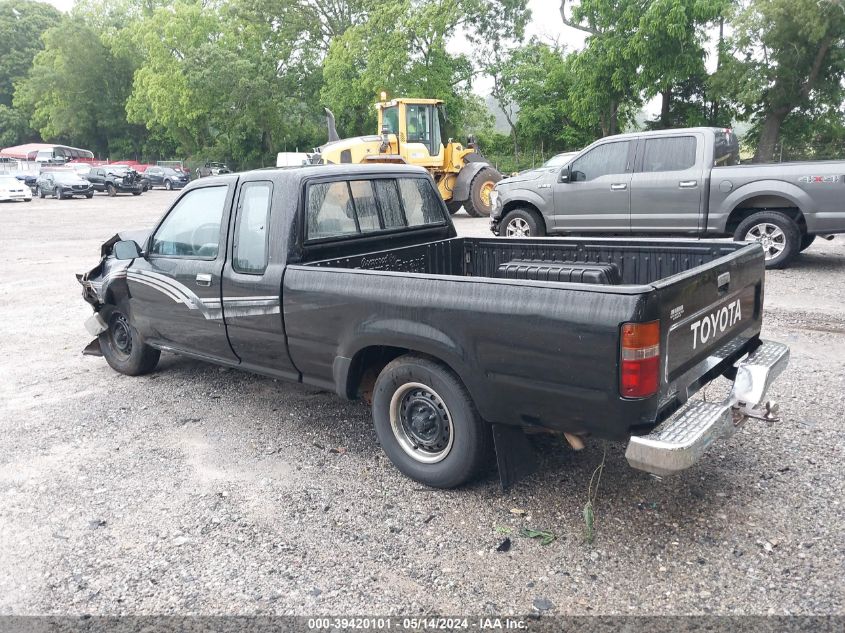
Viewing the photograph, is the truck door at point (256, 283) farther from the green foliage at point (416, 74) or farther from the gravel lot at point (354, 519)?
the green foliage at point (416, 74)

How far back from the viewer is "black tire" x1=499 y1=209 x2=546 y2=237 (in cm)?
1125

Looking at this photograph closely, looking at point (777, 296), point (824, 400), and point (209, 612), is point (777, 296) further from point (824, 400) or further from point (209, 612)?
point (209, 612)

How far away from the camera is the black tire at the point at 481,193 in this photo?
1888cm

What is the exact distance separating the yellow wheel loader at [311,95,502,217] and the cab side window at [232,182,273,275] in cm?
1368

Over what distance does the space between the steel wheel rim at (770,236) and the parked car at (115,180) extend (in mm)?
32867

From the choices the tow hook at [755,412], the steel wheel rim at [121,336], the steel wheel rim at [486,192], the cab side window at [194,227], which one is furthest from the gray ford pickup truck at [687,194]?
the steel wheel rim at [486,192]

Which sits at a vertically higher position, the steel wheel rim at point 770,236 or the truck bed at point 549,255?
the truck bed at point 549,255

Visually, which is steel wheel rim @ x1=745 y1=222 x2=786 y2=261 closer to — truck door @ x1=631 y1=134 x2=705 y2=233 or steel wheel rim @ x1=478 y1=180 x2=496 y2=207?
truck door @ x1=631 y1=134 x2=705 y2=233

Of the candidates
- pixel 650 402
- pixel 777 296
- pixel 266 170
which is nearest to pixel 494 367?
pixel 650 402

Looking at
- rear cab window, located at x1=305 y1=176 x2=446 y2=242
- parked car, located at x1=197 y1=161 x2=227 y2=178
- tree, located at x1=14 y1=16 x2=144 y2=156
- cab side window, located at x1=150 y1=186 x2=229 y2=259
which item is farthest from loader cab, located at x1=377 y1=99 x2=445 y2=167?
tree, located at x1=14 y1=16 x2=144 y2=156

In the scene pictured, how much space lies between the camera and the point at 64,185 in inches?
1248

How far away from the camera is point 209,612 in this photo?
2.87m

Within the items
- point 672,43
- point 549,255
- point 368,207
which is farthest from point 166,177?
point 549,255

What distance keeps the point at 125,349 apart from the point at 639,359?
4731 mm
